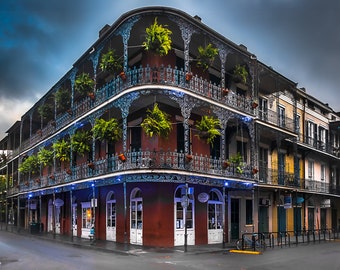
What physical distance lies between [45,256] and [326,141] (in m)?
28.2

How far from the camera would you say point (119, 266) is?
510 inches

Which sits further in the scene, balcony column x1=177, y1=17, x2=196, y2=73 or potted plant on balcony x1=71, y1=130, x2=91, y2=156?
potted plant on balcony x1=71, y1=130, x2=91, y2=156

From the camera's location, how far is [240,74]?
22734 mm

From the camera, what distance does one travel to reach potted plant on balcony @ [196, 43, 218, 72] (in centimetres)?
2020

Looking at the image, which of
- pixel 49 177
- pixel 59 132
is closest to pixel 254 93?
pixel 59 132

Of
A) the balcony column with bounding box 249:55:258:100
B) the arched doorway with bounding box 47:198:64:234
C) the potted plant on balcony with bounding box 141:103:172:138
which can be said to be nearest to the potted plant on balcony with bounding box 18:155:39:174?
the arched doorway with bounding box 47:198:64:234

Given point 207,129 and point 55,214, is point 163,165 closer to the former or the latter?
point 207,129

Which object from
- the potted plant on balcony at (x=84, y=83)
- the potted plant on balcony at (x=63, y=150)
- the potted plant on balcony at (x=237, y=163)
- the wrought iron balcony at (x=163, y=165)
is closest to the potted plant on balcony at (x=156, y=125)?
the wrought iron balcony at (x=163, y=165)

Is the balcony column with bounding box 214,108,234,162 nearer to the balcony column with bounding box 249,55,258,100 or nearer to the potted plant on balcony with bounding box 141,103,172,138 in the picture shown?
the potted plant on balcony with bounding box 141,103,172,138

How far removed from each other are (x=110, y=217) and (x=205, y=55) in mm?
10458

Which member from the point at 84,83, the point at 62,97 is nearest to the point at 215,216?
the point at 84,83

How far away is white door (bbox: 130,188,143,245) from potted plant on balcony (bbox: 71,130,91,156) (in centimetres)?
439

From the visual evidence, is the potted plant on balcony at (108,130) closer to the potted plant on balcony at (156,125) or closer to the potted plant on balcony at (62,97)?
the potted plant on balcony at (156,125)

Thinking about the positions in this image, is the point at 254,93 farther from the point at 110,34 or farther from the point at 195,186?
the point at 110,34
